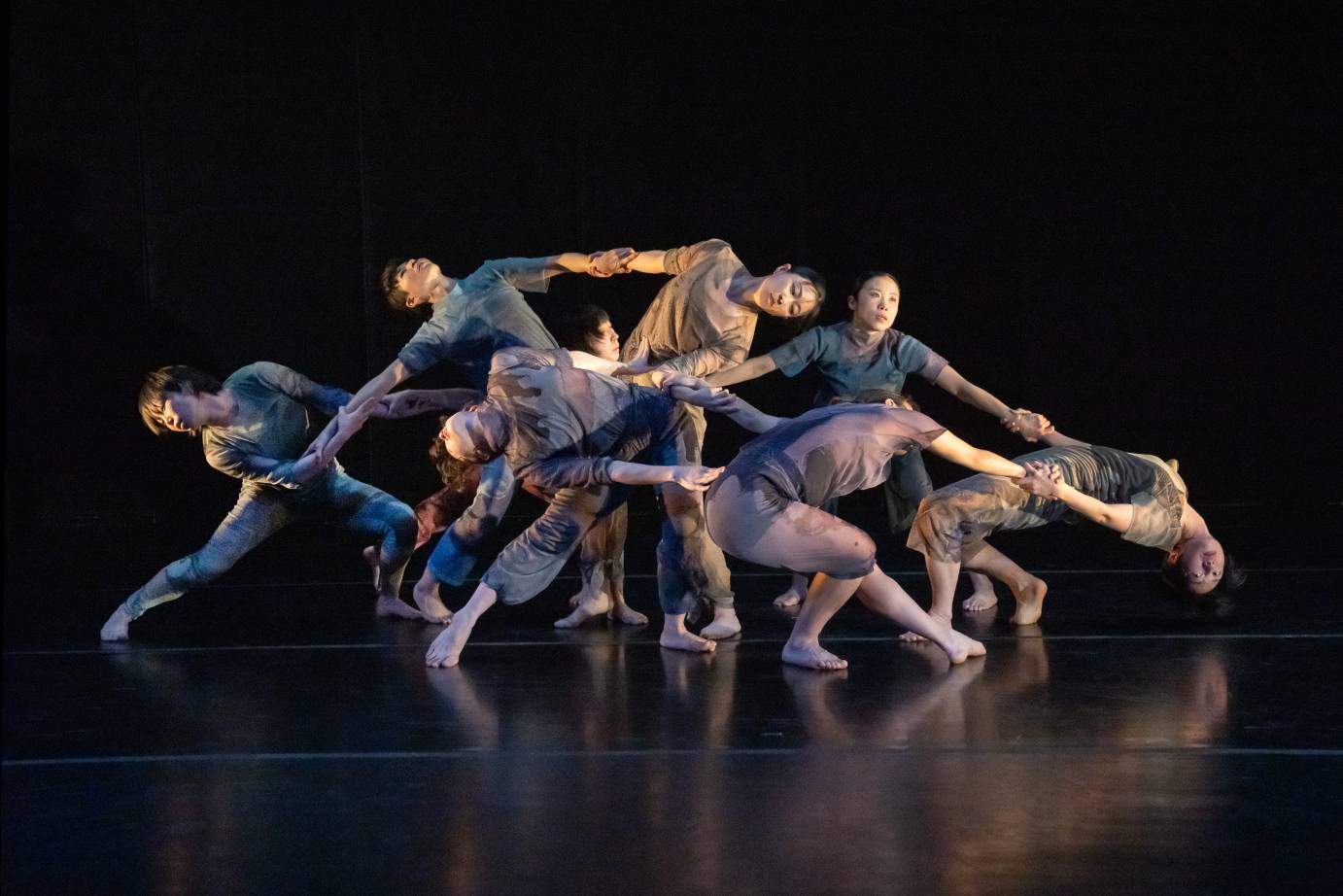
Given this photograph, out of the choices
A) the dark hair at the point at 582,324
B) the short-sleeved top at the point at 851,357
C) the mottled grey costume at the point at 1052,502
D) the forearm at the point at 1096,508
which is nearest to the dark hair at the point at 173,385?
the dark hair at the point at 582,324

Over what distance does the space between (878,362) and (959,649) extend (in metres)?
1.17

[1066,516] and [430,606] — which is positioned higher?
[1066,516]

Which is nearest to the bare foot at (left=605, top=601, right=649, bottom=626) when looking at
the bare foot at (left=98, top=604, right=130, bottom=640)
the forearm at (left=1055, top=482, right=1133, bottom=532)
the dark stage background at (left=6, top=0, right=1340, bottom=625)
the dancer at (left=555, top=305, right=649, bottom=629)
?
the dancer at (left=555, top=305, right=649, bottom=629)

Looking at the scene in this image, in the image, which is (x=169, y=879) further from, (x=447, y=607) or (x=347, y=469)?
(x=347, y=469)

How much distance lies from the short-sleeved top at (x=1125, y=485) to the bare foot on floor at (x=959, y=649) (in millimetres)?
582

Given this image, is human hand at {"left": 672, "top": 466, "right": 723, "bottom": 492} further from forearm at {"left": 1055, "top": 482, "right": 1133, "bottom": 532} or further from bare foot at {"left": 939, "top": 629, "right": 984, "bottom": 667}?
forearm at {"left": 1055, "top": 482, "right": 1133, "bottom": 532}

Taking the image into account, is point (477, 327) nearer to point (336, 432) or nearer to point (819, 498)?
point (336, 432)

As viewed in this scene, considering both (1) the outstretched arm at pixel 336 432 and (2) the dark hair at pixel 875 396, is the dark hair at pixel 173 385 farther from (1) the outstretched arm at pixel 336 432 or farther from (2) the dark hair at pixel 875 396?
(2) the dark hair at pixel 875 396

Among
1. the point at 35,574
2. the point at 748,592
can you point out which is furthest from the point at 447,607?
the point at 35,574

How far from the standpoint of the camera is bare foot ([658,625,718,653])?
4160 millimetres

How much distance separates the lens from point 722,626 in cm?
438

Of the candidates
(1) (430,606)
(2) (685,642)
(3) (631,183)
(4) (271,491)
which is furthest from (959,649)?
(3) (631,183)

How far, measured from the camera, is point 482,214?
272 inches

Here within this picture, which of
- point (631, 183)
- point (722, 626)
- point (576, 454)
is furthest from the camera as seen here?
point (631, 183)
